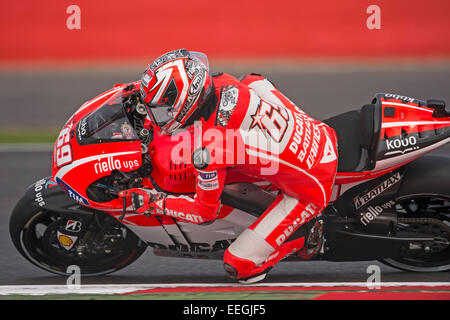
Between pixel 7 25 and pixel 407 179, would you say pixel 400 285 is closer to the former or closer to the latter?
pixel 407 179

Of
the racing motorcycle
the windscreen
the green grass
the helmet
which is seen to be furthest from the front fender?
the green grass

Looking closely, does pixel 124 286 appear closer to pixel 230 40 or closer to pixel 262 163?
pixel 262 163

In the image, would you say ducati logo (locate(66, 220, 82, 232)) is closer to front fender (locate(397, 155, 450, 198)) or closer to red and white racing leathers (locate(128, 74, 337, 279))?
red and white racing leathers (locate(128, 74, 337, 279))

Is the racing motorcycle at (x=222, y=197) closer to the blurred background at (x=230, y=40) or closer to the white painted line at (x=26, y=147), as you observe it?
the white painted line at (x=26, y=147)

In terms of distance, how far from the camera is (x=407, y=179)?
4.80m

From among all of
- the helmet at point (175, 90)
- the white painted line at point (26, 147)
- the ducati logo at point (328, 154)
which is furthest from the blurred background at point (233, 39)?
the helmet at point (175, 90)

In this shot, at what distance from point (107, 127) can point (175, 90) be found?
0.51m

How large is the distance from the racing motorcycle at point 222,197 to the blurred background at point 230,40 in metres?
6.99

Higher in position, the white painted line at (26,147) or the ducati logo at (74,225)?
the ducati logo at (74,225)

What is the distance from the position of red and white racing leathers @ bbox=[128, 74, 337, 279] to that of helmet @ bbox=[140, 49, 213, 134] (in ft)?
0.41

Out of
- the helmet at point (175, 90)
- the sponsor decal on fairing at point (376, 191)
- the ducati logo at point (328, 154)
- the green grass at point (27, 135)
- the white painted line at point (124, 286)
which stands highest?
the helmet at point (175, 90)

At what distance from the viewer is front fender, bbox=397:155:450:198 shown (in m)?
4.75

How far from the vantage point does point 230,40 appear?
41.2 feet

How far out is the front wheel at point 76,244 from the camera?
4.91 metres
